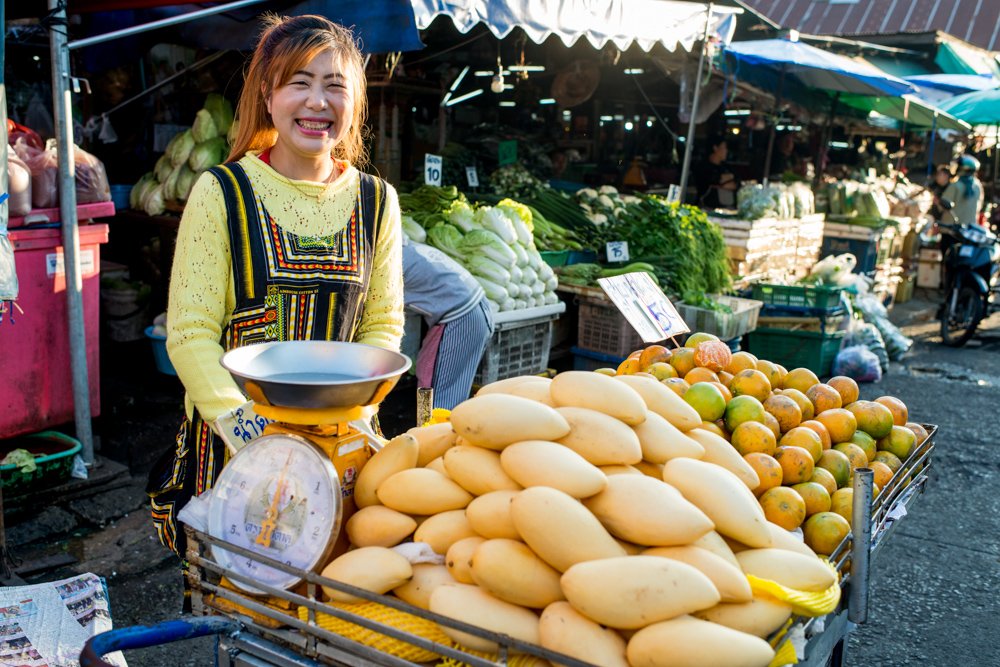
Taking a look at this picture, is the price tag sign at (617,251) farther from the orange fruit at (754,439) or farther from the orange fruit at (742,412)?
the orange fruit at (754,439)

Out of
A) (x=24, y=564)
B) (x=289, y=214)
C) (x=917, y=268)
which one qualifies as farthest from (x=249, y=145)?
(x=917, y=268)

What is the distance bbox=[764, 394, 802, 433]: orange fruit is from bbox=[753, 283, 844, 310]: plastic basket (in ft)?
16.2

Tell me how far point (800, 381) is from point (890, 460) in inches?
16.1

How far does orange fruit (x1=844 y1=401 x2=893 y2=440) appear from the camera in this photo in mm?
2471

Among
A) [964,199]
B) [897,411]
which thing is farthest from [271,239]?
[964,199]

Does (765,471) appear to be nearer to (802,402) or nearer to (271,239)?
(802,402)

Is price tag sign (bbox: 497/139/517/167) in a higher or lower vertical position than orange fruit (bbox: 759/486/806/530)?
higher

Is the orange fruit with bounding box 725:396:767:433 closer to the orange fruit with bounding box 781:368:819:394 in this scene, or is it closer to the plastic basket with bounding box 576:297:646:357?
the orange fruit with bounding box 781:368:819:394

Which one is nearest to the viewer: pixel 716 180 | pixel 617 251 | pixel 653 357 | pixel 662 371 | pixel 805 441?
pixel 805 441

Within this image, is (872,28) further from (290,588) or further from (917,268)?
(290,588)

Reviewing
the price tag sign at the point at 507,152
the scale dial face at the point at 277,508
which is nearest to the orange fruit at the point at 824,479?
the scale dial face at the point at 277,508

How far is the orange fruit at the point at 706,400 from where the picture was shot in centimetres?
226

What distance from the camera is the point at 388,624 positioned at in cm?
136

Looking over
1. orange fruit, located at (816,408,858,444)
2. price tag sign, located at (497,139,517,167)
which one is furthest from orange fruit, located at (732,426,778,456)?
price tag sign, located at (497,139,517,167)
